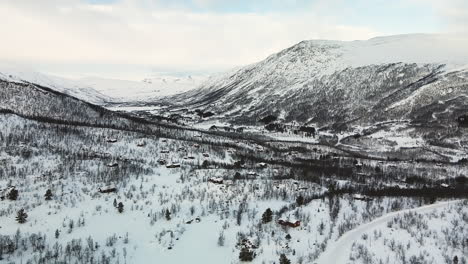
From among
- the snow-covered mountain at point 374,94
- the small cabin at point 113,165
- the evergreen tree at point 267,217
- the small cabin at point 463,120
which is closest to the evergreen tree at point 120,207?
the evergreen tree at point 267,217

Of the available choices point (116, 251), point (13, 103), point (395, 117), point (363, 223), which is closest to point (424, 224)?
point (363, 223)

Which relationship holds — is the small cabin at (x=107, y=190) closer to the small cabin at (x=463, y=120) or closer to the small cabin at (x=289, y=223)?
the small cabin at (x=289, y=223)

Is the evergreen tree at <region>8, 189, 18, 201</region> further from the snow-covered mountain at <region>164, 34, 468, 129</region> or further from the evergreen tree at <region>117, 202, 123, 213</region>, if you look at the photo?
the snow-covered mountain at <region>164, 34, 468, 129</region>

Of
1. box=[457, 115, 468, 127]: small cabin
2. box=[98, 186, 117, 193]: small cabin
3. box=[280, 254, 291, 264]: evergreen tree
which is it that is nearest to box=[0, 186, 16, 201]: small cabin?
box=[98, 186, 117, 193]: small cabin

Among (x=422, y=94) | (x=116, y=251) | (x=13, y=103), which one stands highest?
(x=422, y=94)

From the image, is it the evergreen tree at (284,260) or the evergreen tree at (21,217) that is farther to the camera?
the evergreen tree at (21,217)

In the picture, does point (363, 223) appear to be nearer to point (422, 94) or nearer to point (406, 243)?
Result: point (406, 243)

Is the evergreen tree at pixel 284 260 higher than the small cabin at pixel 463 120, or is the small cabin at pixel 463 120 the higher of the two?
the small cabin at pixel 463 120

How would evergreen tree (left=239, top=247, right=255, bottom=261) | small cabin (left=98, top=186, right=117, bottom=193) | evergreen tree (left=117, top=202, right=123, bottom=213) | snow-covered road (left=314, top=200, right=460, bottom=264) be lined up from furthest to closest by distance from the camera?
small cabin (left=98, top=186, right=117, bottom=193) → evergreen tree (left=117, top=202, right=123, bottom=213) → evergreen tree (left=239, top=247, right=255, bottom=261) → snow-covered road (left=314, top=200, right=460, bottom=264)
